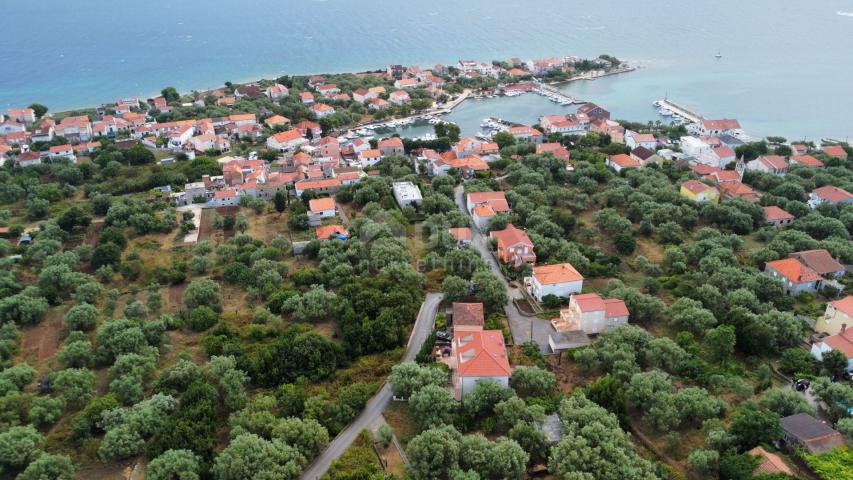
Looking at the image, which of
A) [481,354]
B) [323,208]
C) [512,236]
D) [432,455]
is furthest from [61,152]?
[432,455]

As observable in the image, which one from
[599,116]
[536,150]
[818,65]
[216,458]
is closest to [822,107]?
[818,65]

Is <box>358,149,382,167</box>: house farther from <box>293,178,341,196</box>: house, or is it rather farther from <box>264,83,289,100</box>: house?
<box>264,83,289,100</box>: house

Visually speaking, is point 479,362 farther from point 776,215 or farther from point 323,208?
point 776,215

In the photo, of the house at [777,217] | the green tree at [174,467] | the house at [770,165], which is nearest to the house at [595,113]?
the house at [770,165]

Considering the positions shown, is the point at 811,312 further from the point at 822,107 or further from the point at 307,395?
the point at 822,107

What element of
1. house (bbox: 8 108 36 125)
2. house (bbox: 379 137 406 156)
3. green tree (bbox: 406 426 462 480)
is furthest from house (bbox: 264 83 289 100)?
green tree (bbox: 406 426 462 480)

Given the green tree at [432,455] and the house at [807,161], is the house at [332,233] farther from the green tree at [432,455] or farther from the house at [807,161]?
the house at [807,161]
